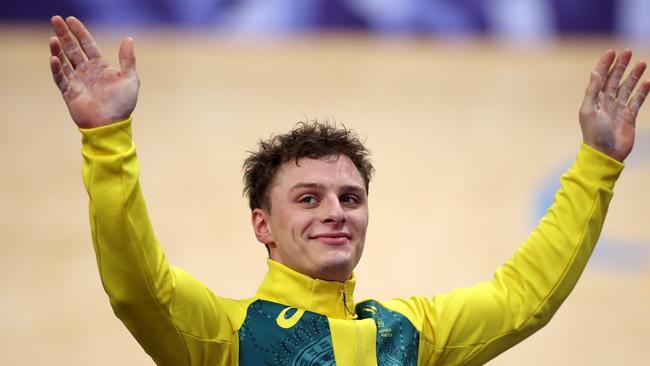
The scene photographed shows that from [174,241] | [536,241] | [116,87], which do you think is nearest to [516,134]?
[174,241]

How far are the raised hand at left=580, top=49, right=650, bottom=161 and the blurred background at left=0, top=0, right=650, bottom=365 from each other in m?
2.39

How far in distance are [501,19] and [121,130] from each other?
4603 millimetres

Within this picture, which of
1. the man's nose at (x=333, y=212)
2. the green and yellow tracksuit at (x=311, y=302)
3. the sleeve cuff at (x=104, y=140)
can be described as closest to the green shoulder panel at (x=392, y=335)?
the green and yellow tracksuit at (x=311, y=302)

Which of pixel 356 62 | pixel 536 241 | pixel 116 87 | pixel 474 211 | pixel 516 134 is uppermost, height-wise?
pixel 356 62

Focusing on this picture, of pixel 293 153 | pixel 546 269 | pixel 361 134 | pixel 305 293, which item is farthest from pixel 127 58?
pixel 361 134

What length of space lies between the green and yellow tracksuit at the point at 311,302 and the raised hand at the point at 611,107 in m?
0.05

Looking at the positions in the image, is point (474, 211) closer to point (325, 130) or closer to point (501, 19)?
point (501, 19)

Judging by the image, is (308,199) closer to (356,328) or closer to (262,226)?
(262,226)

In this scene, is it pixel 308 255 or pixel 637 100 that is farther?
pixel 637 100

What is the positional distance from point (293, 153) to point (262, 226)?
19 cm

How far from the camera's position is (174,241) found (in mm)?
5031

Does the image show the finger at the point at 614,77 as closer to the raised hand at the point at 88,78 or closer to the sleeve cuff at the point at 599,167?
the sleeve cuff at the point at 599,167

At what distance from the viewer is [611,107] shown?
8.11 feet

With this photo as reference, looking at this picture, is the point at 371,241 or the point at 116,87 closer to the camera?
the point at 116,87
